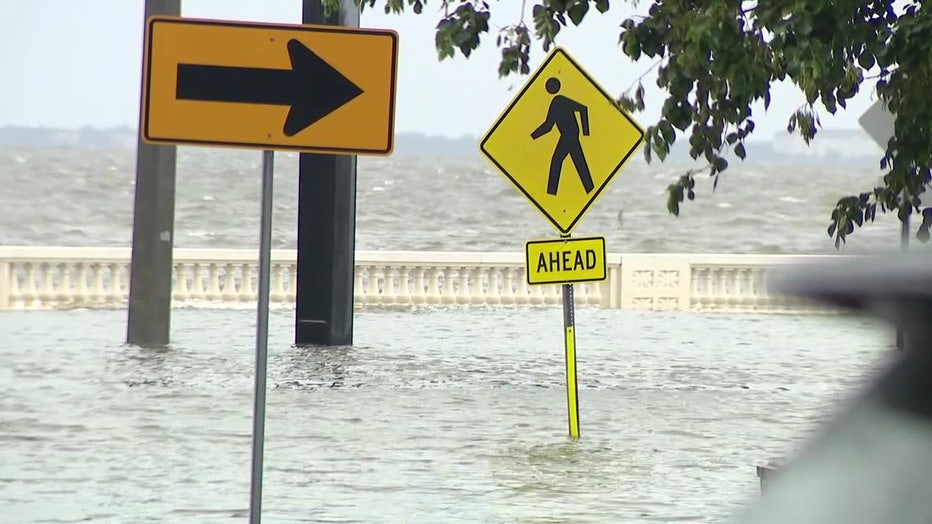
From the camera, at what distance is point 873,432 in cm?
227

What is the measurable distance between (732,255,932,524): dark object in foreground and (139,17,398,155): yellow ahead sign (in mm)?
4602

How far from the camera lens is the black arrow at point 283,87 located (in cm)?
690

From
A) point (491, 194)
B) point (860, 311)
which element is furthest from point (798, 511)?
point (491, 194)

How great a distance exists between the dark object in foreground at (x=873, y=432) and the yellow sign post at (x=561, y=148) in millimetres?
10116

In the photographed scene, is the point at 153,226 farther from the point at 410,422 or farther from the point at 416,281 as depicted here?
the point at 416,281

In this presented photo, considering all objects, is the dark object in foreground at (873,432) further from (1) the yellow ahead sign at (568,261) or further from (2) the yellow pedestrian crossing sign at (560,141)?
(2) the yellow pedestrian crossing sign at (560,141)

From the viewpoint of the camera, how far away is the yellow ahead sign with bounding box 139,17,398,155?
6883 mm

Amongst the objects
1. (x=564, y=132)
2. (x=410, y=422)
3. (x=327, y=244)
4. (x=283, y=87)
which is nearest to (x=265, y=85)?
(x=283, y=87)

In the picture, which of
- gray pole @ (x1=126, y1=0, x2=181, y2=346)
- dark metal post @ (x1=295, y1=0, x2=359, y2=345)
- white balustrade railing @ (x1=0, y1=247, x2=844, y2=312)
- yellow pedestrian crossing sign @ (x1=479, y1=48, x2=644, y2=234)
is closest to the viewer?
yellow pedestrian crossing sign @ (x1=479, y1=48, x2=644, y2=234)

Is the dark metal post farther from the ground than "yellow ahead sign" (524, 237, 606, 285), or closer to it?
farther from the ground

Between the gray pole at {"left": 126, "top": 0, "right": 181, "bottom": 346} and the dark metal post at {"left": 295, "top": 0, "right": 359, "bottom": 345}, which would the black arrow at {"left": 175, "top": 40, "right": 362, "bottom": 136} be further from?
the dark metal post at {"left": 295, "top": 0, "right": 359, "bottom": 345}

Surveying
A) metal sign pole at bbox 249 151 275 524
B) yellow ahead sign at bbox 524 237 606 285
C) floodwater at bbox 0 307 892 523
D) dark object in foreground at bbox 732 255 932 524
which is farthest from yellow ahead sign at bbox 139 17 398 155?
yellow ahead sign at bbox 524 237 606 285

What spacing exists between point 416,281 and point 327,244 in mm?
9516

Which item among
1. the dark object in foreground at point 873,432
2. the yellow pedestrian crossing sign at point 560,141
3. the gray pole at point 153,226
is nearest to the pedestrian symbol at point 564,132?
the yellow pedestrian crossing sign at point 560,141
